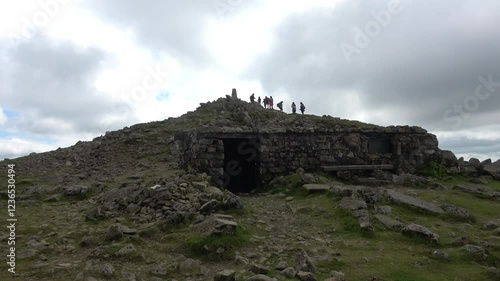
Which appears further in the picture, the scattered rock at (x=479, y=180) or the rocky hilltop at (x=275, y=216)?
the scattered rock at (x=479, y=180)

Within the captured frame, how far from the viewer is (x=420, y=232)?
894 centimetres

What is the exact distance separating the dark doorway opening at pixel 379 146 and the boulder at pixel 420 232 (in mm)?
9795

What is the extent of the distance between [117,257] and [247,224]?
3.43 metres

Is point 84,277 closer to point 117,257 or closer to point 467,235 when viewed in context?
point 117,257

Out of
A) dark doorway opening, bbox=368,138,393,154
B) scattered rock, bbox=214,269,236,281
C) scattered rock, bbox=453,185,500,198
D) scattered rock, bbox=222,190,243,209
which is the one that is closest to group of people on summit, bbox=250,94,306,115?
dark doorway opening, bbox=368,138,393,154

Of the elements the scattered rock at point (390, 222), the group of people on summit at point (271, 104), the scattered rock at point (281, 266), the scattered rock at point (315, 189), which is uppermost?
the group of people on summit at point (271, 104)

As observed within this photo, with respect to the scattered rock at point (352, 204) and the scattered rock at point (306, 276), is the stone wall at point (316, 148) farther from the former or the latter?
the scattered rock at point (306, 276)

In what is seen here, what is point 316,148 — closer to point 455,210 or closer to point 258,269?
point 455,210

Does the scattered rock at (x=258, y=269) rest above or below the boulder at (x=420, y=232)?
below

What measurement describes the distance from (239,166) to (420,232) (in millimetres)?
10675

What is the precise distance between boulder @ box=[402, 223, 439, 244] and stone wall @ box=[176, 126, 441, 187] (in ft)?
26.2

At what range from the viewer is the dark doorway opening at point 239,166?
17641mm

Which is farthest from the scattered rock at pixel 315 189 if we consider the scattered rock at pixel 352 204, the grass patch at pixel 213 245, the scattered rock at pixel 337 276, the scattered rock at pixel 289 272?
the scattered rock at pixel 289 272

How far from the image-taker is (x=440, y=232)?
9.53 metres
